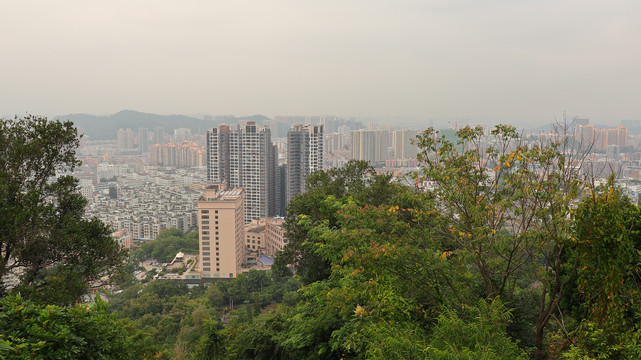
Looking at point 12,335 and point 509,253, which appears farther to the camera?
point 509,253

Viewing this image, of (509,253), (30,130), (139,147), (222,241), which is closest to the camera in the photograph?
(509,253)

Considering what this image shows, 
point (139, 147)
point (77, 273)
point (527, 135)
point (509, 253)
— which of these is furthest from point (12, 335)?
point (139, 147)

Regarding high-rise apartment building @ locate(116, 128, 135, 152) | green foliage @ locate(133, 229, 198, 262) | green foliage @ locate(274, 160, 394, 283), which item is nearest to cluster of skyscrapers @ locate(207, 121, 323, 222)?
green foliage @ locate(133, 229, 198, 262)

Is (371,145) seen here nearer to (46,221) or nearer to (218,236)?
(218,236)

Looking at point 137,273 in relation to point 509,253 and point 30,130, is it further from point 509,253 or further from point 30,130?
point 509,253

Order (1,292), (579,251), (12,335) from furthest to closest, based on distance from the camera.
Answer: (1,292) → (579,251) → (12,335)

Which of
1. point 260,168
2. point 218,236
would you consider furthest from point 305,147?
point 218,236
